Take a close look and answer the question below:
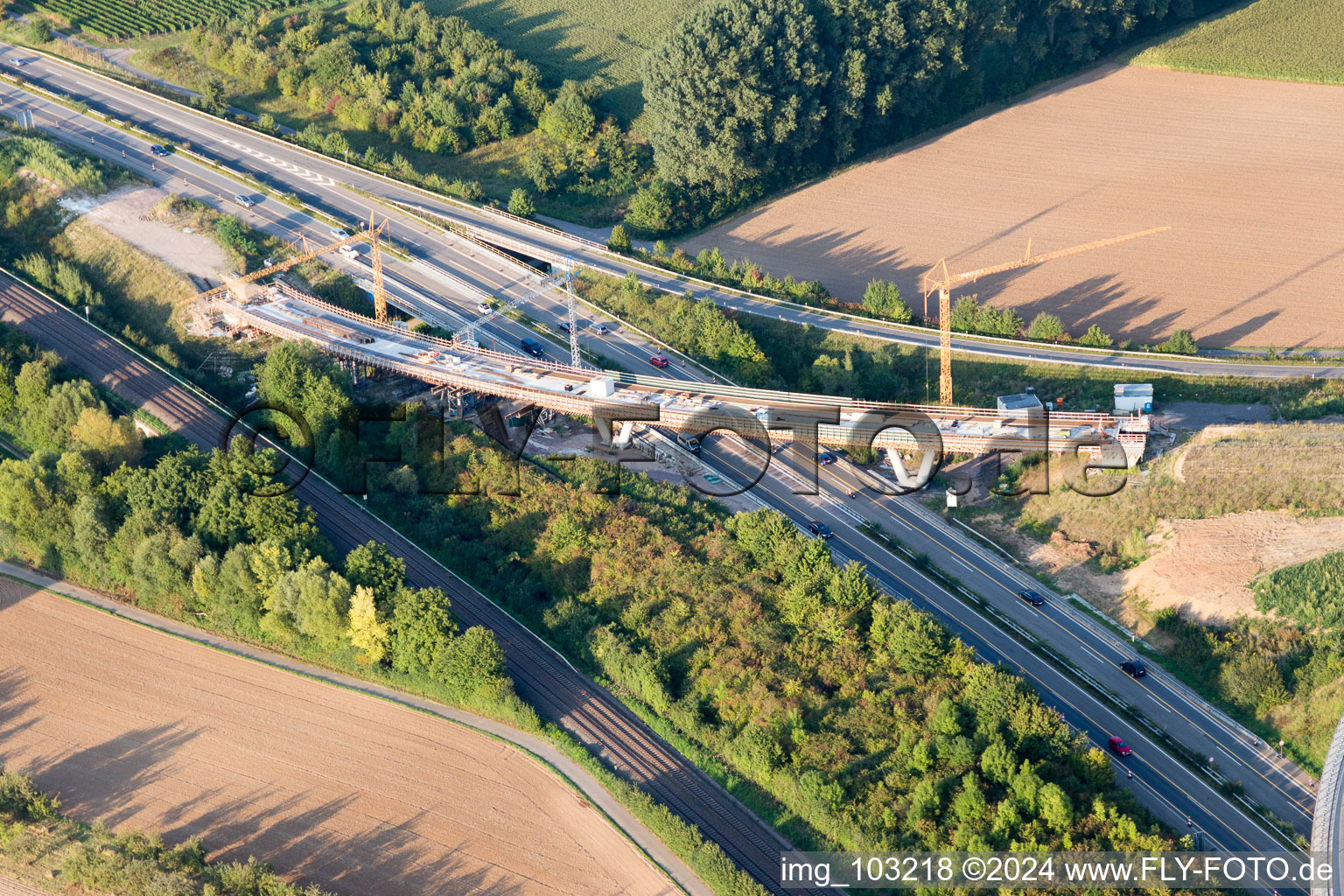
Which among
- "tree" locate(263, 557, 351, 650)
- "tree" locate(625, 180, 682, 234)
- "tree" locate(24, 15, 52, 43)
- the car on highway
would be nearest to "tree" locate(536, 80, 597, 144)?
"tree" locate(625, 180, 682, 234)

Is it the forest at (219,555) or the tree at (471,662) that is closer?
the tree at (471,662)

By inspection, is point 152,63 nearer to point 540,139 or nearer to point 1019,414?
point 540,139

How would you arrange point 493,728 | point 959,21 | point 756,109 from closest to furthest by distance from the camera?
point 493,728
point 756,109
point 959,21

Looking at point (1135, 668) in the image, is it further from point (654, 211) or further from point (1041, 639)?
point (654, 211)

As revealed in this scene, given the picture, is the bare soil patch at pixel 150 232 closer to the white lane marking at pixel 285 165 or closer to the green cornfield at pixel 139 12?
the white lane marking at pixel 285 165

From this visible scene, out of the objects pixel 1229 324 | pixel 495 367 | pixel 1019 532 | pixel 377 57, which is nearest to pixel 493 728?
pixel 495 367

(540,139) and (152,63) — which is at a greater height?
(152,63)

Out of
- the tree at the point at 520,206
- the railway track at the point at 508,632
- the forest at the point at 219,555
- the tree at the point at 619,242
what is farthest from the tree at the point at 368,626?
the tree at the point at 520,206
